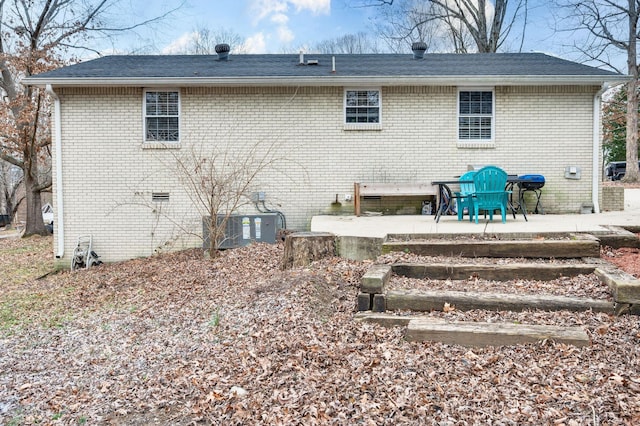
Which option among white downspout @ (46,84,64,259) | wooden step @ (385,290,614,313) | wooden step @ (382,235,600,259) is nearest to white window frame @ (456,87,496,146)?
wooden step @ (382,235,600,259)

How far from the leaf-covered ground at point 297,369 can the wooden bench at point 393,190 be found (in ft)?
12.4

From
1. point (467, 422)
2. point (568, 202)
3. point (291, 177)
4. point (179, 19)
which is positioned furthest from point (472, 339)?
point (179, 19)

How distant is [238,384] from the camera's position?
336 cm

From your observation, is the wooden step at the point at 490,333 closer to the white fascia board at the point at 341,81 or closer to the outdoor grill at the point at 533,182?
the outdoor grill at the point at 533,182

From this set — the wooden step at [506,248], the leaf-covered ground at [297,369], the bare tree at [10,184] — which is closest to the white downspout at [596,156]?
the wooden step at [506,248]

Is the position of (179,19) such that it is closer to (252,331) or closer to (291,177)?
(291,177)

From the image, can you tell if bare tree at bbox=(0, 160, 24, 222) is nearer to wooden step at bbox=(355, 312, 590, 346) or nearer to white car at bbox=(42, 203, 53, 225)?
white car at bbox=(42, 203, 53, 225)

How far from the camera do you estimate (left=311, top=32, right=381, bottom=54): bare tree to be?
30.4 m

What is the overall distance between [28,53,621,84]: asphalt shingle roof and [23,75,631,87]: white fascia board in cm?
7

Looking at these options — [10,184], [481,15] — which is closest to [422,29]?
[481,15]

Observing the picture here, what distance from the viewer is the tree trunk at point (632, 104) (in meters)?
20.7

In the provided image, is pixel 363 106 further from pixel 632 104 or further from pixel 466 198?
pixel 632 104

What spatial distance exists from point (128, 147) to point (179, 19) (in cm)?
966

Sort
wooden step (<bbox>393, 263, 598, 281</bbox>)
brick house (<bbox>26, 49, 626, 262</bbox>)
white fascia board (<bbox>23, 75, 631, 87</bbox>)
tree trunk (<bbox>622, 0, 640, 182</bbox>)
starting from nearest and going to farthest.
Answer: wooden step (<bbox>393, 263, 598, 281</bbox>) → white fascia board (<bbox>23, 75, 631, 87</bbox>) → brick house (<bbox>26, 49, 626, 262</bbox>) → tree trunk (<bbox>622, 0, 640, 182</bbox>)
